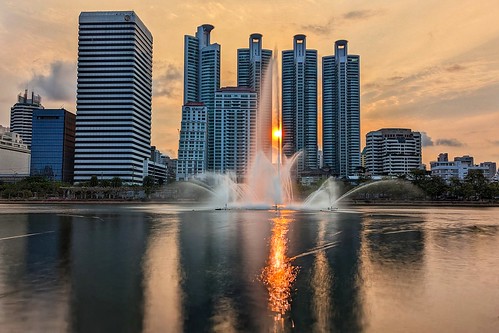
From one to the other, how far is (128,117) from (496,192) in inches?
6158

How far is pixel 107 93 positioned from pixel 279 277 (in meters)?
194

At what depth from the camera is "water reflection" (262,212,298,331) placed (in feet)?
41.6

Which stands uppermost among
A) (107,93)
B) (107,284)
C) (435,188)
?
(107,93)

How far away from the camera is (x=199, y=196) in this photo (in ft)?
456

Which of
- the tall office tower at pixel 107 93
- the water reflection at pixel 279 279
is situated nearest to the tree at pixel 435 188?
the water reflection at pixel 279 279

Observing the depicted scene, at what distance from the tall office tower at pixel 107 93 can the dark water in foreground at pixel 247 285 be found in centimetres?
17096

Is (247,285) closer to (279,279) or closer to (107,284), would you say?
(279,279)

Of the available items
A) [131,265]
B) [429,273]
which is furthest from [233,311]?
[429,273]

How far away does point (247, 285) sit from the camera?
Result: 15844mm

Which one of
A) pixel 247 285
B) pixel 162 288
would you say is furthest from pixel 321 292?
pixel 162 288

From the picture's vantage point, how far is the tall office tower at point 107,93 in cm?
19212

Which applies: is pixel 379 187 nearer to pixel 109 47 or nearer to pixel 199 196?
pixel 199 196

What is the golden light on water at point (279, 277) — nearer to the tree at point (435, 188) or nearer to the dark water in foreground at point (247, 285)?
the dark water in foreground at point (247, 285)

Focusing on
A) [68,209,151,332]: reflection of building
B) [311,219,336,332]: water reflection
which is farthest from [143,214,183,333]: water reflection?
[311,219,336,332]: water reflection
